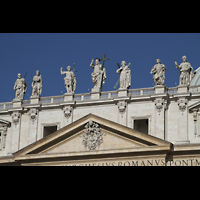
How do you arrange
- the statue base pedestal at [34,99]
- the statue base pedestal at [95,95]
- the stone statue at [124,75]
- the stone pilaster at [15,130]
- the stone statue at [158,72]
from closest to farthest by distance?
the stone statue at [158,72] → the stone statue at [124,75] → the statue base pedestal at [95,95] → the stone pilaster at [15,130] → the statue base pedestal at [34,99]

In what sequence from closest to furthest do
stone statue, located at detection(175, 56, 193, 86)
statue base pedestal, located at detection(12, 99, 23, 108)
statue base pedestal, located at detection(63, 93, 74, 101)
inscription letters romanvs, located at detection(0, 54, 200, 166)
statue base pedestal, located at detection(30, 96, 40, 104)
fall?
inscription letters romanvs, located at detection(0, 54, 200, 166)
stone statue, located at detection(175, 56, 193, 86)
statue base pedestal, located at detection(63, 93, 74, 101)
statue base pedestal, located at detection(30, 96, 40, 104)
statue base pedestal, located at detection(12, 99, 23, 108)

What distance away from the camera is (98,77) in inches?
1556

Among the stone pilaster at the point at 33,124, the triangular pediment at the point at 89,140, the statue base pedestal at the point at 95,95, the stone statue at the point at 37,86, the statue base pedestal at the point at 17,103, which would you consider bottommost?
the triangular pediment at the point at 89,140

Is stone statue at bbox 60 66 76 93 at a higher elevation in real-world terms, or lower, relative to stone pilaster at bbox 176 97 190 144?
higher

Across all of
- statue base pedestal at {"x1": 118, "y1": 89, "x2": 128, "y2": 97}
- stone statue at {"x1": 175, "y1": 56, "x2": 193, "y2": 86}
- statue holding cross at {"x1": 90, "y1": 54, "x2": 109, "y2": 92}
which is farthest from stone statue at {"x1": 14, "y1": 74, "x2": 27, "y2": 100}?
stone statue at {"x1": 175, "y1": 56, "x2": 193, "y2": 86}

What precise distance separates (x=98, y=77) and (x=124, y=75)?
2140 millimetres

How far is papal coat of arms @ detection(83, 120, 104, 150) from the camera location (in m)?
36.6

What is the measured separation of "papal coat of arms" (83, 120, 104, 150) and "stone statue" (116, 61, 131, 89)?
3911mm

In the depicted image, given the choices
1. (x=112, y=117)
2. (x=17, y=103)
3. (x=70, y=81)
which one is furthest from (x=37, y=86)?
(x=112, y=117)

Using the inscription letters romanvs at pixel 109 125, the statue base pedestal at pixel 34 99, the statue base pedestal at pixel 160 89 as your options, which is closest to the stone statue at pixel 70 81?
the inscription letters romanvs at pixel 109 125

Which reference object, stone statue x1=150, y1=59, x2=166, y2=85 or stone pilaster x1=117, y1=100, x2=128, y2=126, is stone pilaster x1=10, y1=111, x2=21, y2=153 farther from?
stone statue x1=150, y1=59, x2=166, y2=85

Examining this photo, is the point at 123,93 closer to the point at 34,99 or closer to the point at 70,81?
the point at 70,81

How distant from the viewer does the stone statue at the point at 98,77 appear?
3925 centimetres

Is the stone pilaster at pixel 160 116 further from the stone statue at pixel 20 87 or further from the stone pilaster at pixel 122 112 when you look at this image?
the stone statue at pixel 20 87
